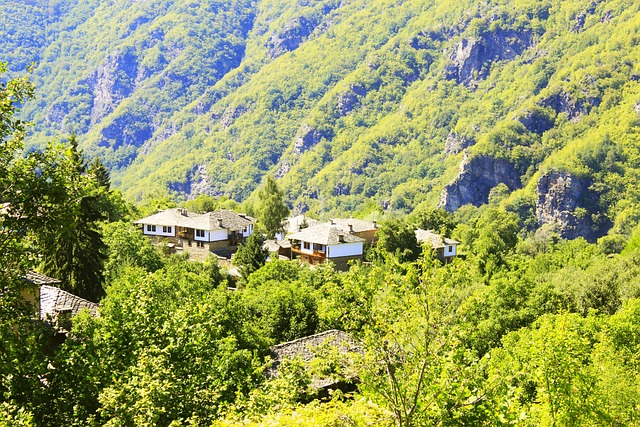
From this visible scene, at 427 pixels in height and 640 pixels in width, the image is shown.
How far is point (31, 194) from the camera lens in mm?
10828

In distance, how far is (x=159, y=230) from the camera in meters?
70.6

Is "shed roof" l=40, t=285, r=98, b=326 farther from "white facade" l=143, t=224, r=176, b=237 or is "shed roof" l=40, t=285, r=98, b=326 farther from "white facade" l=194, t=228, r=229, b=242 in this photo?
"white facade" l=143, t=224, r=176, b=237

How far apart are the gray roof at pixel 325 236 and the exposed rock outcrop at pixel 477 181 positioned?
107169 millimetres

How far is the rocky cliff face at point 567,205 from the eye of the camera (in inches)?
6181

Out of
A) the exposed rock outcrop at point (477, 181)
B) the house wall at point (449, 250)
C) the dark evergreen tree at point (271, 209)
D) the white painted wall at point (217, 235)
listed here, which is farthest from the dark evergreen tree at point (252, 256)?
the exposed rock outcrop at point (477, 181)

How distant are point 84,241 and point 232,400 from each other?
19.4 m

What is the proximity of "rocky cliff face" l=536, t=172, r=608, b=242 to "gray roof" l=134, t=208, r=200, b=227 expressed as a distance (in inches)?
4356

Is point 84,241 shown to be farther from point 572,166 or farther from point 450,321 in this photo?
point 572,166

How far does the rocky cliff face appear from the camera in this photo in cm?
15700

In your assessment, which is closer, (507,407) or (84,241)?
(507,407)

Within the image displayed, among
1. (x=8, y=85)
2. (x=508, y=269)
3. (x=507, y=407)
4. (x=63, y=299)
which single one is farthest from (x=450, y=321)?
(x=508, y=269)

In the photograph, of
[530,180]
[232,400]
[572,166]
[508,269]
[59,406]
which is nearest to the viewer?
[59,406]

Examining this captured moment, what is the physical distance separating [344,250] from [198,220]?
15854mm

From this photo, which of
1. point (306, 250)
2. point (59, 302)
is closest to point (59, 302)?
point (59, 302)
